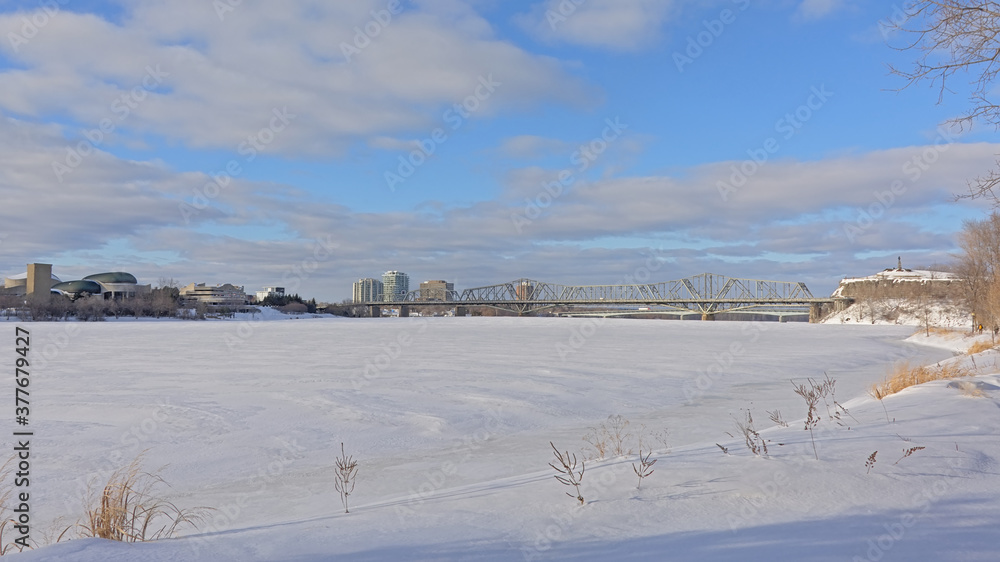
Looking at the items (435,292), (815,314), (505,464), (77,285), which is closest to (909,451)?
(505,464)

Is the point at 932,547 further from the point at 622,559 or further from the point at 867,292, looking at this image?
the point at 867,292

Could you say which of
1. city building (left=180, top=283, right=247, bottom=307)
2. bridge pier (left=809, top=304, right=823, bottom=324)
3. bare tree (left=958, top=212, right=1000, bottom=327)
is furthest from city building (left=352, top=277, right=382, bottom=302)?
bare tree (left=958, top=212, right=1000, bottom=327)

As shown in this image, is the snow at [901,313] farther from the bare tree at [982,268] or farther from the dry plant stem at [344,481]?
the dry plant stem at [344,481]

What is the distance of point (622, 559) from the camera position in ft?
10.5

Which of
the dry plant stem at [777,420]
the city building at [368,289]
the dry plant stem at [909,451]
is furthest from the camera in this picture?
the city building at [368,289]

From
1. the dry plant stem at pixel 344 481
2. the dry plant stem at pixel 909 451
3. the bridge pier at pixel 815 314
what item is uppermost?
the bridge pier at pixel 815 314

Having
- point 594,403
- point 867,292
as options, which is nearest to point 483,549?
point 594,403

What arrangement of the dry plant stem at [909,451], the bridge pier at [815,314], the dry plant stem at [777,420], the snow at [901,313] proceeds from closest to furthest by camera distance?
the dry plant stem at [909,451] < the dry plant stem at [777,420] < the snow at [901,313] < the bridge pier at [815,314]

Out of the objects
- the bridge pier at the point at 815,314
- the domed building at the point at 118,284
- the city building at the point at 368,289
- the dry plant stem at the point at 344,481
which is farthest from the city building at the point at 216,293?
the dry plant stem at the point at 344,481

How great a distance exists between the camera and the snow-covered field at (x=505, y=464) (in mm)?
3453

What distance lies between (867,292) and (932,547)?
324ft

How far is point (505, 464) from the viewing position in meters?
6.89

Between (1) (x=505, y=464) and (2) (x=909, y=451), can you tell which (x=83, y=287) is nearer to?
(1) (x=505, y=464)

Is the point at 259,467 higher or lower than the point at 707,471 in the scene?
lower
